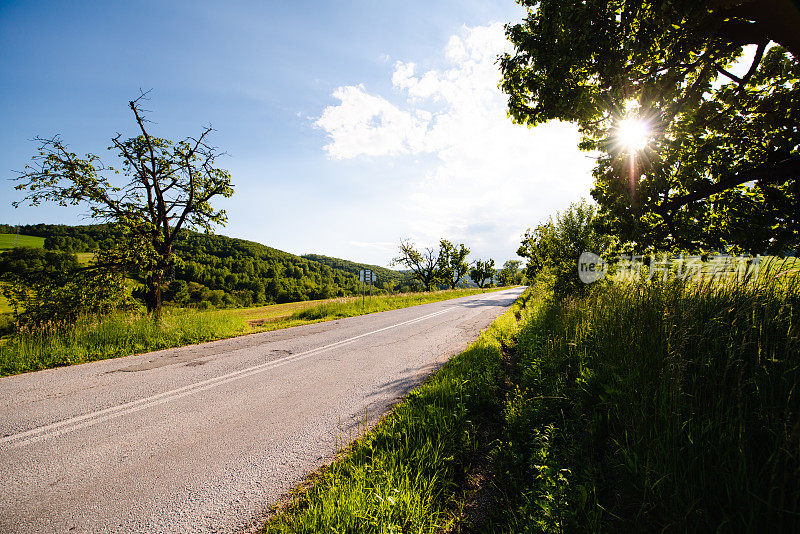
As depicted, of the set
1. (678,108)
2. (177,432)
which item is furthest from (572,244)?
(177,432)

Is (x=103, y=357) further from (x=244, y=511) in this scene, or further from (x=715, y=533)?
(x=715, y=533)

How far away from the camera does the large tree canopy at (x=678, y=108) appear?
14.2 feet

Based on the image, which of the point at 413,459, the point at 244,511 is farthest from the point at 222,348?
the point at 413,459

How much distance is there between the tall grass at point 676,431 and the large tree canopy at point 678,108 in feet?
8.29

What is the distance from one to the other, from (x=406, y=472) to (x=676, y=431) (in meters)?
2.30

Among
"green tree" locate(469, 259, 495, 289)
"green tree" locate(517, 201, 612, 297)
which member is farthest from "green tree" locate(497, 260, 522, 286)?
"green tree" locate(517, 201, 612, 297)

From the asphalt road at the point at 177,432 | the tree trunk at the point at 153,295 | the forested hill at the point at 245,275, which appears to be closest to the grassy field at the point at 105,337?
the tree trunk at the point at 153,295

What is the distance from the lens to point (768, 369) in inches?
89.3

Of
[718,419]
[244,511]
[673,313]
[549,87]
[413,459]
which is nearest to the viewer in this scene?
[718,419]

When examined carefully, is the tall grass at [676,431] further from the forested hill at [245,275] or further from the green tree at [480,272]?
the green tree at [480,272]

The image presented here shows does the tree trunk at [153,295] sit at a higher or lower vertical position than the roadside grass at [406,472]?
higher

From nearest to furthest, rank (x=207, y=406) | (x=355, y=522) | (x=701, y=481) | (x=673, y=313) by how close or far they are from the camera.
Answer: (x=701, y=481) < (x=355, y=522) < (x=673, y=313) < (x=207, y=406)

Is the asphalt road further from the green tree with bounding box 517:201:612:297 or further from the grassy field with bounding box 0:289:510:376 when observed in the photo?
the green tree with bounding box 517:201:612:297

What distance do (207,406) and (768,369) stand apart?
655 cm
